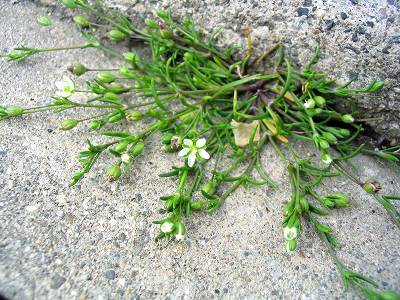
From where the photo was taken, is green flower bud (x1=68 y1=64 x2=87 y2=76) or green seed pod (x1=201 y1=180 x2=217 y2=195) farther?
green flower bud (x1=68 y1=64 x2=87 y2=76)

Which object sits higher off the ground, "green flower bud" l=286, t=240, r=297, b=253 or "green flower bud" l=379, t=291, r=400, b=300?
"green flower bud" l=379, t=291, r=400, b=300

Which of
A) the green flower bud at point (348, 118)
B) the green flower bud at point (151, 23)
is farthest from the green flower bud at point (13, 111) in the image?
the green flower bud at point (348, 118)

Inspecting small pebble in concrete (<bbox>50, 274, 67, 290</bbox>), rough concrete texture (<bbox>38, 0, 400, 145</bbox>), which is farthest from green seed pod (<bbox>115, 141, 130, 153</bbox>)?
rough concrete texture (<bbox>38, 0, 400, 145</bbox>)

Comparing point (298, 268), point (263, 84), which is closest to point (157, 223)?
point (298, 268)

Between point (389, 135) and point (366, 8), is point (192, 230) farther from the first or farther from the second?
point (366, 8)

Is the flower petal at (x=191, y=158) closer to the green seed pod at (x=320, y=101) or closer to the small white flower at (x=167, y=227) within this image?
the small white flower at (x=167, y=227)

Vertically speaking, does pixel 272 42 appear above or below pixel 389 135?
above

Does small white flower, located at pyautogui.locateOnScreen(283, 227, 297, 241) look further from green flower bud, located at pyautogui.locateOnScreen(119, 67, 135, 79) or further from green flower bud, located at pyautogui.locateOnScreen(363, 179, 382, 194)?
green flower bud, located at pyautogui.locateOnScreen(119, 67, 135, 79)
